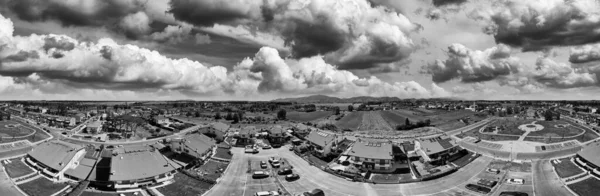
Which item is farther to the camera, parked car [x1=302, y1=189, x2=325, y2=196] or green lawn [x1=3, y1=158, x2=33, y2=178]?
green lawn [x1=3, y1=158, x2=33, y2=178]

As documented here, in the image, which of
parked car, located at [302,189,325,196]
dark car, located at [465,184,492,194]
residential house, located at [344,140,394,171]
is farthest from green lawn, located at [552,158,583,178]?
parked car, located at [302,189,325,196]

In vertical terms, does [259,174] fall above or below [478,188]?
above

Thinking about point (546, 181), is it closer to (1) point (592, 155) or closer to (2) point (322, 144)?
(1) point (592, 155)

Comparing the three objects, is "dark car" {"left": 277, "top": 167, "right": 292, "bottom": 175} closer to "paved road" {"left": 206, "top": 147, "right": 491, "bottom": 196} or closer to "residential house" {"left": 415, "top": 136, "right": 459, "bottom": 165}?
"paved road" {"left": 206, "top": 147, "right": 491, "bottom": 196}

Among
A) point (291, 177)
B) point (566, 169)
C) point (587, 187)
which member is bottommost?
point (587, 187)

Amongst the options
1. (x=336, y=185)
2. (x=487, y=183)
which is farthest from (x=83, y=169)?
(x=487, y=183)

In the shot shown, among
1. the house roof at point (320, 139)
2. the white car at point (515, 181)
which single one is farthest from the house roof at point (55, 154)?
the white car at point (515, 181)
